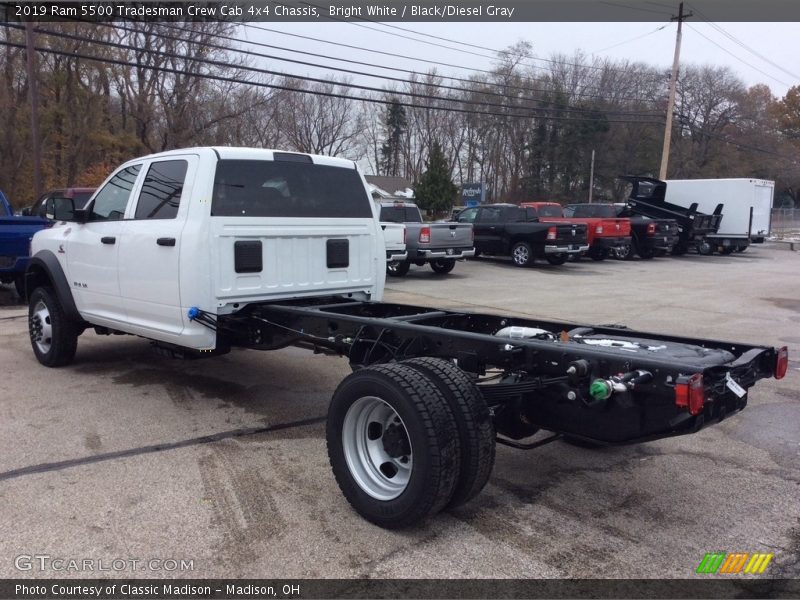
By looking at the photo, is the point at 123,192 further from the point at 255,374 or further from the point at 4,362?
the point at 4,362

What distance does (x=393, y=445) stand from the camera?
11.9 feet

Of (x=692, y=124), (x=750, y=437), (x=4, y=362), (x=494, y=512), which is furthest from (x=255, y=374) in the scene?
(x=692, y=124)

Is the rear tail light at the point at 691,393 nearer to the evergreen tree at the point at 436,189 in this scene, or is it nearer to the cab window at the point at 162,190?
the cab window at the point at 162,190

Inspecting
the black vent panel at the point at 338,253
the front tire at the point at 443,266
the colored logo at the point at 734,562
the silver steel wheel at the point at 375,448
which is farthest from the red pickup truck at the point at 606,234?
the colored logo at the point at 734,562

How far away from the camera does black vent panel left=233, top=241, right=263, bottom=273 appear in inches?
205

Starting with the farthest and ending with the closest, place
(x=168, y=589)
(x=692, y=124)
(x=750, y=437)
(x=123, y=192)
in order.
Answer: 1. (x=692, y=124)
2. (x=123, y=192)
3. (x=750, y=437)
4. (x=168, y=589)

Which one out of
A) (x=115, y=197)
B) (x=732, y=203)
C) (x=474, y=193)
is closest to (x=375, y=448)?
(x=115, y=197)

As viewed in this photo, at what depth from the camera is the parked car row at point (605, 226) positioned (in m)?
17.6

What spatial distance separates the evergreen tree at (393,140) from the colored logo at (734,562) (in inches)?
2438

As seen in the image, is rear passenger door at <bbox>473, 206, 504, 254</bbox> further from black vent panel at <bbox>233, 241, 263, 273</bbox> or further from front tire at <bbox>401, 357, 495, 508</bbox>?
→ front tire at <bbox>401, 357, 495, 508</bbox>

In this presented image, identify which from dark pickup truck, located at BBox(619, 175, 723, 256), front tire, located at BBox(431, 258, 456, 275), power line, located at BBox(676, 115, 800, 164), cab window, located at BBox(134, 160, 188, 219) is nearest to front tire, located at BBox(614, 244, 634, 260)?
dark pickup truck, located at BBox(619, 175, 723, 256)

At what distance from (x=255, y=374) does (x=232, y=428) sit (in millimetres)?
1769

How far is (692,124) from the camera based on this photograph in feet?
197

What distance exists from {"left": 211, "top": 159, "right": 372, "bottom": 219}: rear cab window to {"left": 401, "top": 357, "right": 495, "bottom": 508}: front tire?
2.47 metres
